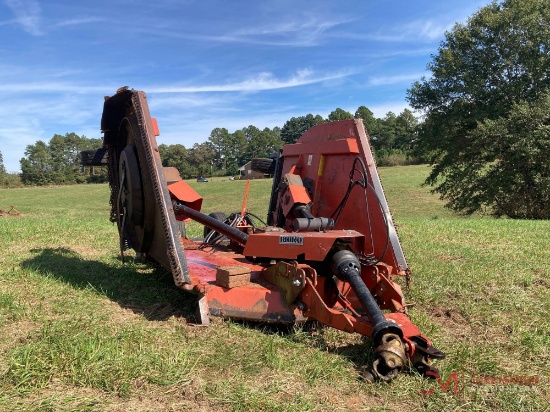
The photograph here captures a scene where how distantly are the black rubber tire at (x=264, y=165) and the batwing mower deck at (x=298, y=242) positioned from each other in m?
0.73

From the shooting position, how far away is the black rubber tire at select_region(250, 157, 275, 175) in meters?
6.34

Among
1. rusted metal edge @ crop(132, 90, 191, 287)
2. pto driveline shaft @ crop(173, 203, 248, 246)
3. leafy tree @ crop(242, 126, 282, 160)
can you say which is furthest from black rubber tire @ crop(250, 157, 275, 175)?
leafy tree @ crop(242, 126, 282, 160)

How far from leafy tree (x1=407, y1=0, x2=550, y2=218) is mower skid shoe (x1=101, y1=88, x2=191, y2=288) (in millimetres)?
Answer: 16460

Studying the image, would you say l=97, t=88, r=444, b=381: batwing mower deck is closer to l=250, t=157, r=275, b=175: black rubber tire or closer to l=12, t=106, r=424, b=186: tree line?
l=250, t=157, r=275, b=175: black rubber tire

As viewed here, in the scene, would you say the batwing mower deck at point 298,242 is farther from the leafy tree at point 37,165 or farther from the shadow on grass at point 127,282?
the leafy tree at point 37,165

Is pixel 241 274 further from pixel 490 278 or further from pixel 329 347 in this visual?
pixel 490 278

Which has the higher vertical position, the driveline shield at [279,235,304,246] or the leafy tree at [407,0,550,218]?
the leafy tree at [407,0,550,218]

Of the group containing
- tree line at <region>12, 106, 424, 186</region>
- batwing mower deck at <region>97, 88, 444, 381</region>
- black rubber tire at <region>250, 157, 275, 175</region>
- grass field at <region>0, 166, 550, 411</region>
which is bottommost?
grass field at <region>0, 166, 550, 411</region>

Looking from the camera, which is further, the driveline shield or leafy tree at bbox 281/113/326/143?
leafy tree at bbox 281/113/326/143

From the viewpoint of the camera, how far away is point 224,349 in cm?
306

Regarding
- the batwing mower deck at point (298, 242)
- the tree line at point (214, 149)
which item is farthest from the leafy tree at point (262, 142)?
the batwing mower deck at point (298, 242)

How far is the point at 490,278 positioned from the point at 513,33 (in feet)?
60.5

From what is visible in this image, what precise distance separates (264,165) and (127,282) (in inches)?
99.9

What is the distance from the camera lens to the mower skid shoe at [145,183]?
3737 millimetres
